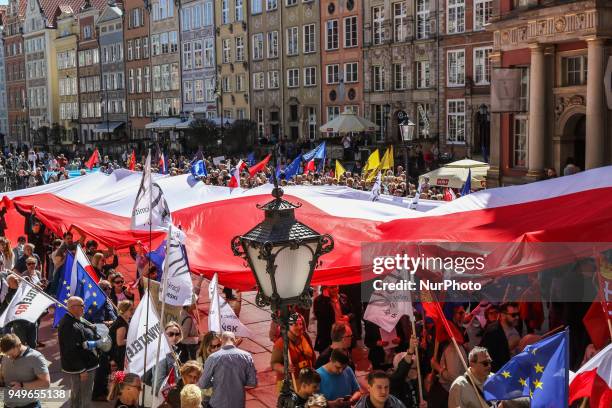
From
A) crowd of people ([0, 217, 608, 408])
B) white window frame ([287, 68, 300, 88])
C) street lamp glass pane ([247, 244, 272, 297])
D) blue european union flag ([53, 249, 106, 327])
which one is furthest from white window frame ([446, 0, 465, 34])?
street lamp glass pane ([247, 244, 272, 297])

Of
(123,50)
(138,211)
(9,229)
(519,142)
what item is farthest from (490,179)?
(123,50)

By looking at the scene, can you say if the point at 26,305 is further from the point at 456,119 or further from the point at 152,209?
the point at 456,119

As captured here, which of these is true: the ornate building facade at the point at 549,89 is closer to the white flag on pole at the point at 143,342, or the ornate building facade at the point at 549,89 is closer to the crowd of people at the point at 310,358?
the crowd of people at the point at 310,358

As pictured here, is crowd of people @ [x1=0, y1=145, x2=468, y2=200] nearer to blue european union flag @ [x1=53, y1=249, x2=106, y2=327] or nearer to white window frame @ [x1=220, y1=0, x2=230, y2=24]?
blue european union flag @ [x1=53, y1=249, x2=106, y2=327]

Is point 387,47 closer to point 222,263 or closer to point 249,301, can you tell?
point 249,301

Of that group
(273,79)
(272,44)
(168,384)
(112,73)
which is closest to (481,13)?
(272,44)

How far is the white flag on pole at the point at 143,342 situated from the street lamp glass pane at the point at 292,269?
2922 millimetres

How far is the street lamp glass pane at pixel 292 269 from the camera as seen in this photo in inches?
226

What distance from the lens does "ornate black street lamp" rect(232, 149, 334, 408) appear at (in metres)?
5.69

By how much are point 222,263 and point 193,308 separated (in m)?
0.76

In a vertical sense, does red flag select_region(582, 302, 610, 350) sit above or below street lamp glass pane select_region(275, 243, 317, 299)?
below

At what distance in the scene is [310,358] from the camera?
29.7 feet

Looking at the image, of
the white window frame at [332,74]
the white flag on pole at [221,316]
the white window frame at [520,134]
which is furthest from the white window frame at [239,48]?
the white flag on pole at [221,316]

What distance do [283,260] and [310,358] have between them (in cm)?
356
